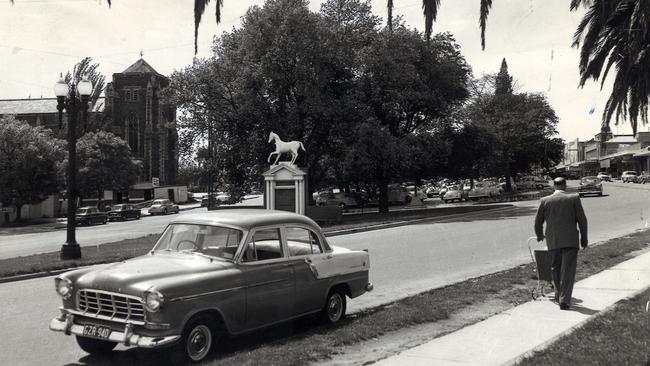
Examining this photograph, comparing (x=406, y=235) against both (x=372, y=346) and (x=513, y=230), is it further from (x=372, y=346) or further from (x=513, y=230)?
Answer: (x=372, y=346)

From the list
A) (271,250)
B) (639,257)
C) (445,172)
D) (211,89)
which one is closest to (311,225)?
(271,250)

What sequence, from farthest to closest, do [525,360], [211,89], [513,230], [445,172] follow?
[445,172] < [211,89] < [513,230] < [525,360]

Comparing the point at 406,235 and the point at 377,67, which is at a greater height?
the point at 377,67

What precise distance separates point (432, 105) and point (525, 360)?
3348cm

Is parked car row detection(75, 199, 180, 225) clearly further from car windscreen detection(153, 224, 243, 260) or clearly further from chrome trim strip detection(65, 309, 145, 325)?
chrome trim strip detection(65, 309, 145, 325)

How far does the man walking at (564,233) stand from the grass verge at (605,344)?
2.03ft

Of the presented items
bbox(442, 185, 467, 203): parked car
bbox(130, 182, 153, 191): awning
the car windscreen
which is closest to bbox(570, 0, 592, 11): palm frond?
the car windscreen

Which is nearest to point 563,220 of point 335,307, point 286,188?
point 335,307

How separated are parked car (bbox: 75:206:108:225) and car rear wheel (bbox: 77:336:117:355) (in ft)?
134

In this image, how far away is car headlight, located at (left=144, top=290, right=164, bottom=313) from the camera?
5.48 metres

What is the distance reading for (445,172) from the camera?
4259cm

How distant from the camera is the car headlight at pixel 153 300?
5.48 meters

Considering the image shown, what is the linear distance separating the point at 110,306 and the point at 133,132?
3130 inches

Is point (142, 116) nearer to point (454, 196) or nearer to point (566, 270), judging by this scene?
point (454, 196)
